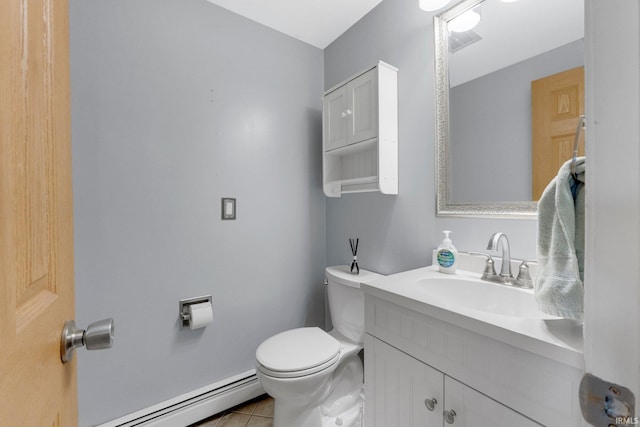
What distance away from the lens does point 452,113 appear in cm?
115

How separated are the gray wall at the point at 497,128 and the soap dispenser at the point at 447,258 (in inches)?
8.5

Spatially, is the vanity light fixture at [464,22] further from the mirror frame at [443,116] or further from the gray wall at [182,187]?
the gray wall at [182,187]

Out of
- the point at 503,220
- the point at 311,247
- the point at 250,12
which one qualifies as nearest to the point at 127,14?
the point at 250,12

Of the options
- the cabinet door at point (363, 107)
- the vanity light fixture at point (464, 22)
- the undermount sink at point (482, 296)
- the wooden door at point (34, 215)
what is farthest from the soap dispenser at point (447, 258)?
the wooden door at point (34, 215)

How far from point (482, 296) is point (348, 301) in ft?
2.20

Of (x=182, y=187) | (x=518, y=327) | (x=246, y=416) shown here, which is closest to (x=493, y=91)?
(x=518, y=327)

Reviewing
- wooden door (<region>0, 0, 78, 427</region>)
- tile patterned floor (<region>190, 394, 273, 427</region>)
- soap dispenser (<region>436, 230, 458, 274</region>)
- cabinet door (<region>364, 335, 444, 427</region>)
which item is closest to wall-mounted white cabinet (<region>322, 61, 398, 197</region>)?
soap dispenser (<region>436, 230, 458, 274</region>)

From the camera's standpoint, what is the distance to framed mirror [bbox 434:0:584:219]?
894mm

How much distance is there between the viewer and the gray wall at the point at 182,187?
3.83 ft

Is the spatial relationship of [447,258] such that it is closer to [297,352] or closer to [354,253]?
[354,253]

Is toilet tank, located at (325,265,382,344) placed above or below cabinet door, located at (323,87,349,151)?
below

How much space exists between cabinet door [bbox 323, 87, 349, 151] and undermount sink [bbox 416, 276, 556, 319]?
0.90 m

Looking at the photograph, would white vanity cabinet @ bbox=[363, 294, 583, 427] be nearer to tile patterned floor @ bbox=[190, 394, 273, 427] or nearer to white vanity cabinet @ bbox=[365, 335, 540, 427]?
white vanity cabinet @ bbox=[365, 335, 540, 427]

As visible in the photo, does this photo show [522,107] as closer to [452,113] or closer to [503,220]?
[452,113]
